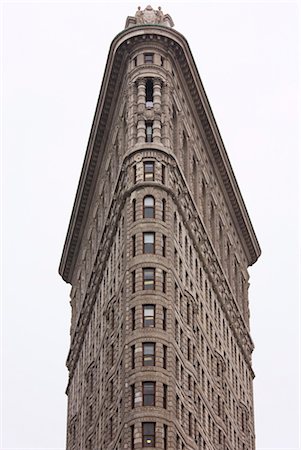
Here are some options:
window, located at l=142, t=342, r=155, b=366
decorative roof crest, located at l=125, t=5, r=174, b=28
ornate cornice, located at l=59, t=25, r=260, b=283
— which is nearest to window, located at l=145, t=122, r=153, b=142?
ornate cornice, located at l=59, t=25, r=260, b=283

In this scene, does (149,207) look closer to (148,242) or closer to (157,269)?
(148,242)

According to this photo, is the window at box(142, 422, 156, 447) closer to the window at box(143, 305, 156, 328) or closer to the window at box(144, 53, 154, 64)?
the window at box(143, 305, 156, 328)

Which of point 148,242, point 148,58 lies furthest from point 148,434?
point 148,58

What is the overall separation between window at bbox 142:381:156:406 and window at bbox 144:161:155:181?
73.8ft

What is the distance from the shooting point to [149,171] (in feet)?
401

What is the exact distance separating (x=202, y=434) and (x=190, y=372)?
686cm

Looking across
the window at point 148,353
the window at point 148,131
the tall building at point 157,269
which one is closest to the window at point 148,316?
the tall building at point 157,269

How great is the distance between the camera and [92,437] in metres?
133

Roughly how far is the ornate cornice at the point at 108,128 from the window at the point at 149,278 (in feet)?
89.5

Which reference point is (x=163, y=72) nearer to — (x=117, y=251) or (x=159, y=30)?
(x=159, y=30)

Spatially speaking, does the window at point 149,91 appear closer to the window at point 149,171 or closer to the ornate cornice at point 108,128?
the ornate cornice at point 108,128

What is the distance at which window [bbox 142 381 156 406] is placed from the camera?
357 feet

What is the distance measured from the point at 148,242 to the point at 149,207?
4227 mm

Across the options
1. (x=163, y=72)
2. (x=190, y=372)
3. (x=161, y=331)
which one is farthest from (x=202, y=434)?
(x=163, y=72)
